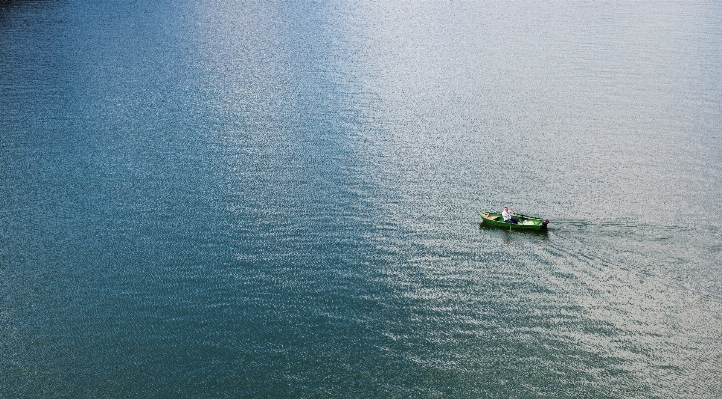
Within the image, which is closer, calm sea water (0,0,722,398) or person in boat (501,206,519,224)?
calm sea water (0,0,722,398)

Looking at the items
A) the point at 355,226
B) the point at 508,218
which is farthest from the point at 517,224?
the point at 355,226

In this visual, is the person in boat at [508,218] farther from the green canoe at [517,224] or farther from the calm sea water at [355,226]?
the calm sea water at [355,226]

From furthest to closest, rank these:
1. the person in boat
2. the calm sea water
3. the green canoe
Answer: the person in boat, the green canoe, the calm sea water

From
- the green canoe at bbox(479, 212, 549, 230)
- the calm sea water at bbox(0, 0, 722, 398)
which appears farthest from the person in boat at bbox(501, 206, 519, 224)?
the calm sea water at bbox(0, 0, 722, 398)

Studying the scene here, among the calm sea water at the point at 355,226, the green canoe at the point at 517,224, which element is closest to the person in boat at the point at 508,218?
the green canoe at the point at 517,224

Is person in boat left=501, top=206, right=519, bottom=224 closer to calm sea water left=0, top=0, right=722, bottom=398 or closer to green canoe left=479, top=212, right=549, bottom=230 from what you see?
green canoe left=479, top=212, right=549, bottom=230

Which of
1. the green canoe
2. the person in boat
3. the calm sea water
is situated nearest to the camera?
the calm sea water
